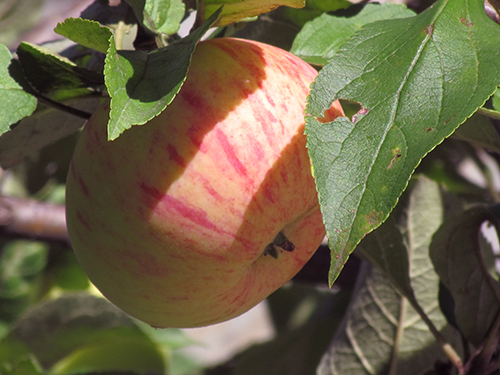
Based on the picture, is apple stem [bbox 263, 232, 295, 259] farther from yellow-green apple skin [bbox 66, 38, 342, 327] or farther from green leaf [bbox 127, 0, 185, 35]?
green leaf [bbox 127, 0, 185, 35]

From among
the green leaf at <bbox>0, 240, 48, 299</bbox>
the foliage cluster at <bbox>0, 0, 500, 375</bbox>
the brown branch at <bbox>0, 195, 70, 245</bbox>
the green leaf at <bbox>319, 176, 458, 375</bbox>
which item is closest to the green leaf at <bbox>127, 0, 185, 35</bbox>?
the foliage cluster at <bbox>0, 0, 500, 375</bbox>

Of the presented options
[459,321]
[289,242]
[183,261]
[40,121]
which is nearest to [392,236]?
[459,321]

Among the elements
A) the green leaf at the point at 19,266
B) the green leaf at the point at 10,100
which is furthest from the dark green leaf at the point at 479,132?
the green leaf at the point at 19,266

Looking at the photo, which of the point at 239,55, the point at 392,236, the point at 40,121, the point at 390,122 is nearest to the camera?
the point at 390,122

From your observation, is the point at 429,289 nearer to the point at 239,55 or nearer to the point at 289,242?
the point at 289,242

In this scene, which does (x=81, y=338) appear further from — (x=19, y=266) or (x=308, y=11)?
(x=308, y=11)

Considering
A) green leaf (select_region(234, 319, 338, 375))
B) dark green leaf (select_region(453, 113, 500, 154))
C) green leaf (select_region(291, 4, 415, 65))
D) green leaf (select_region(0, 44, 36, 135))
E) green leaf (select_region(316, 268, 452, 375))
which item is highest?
green leaf (select_region(0, 44, 36, 135))
